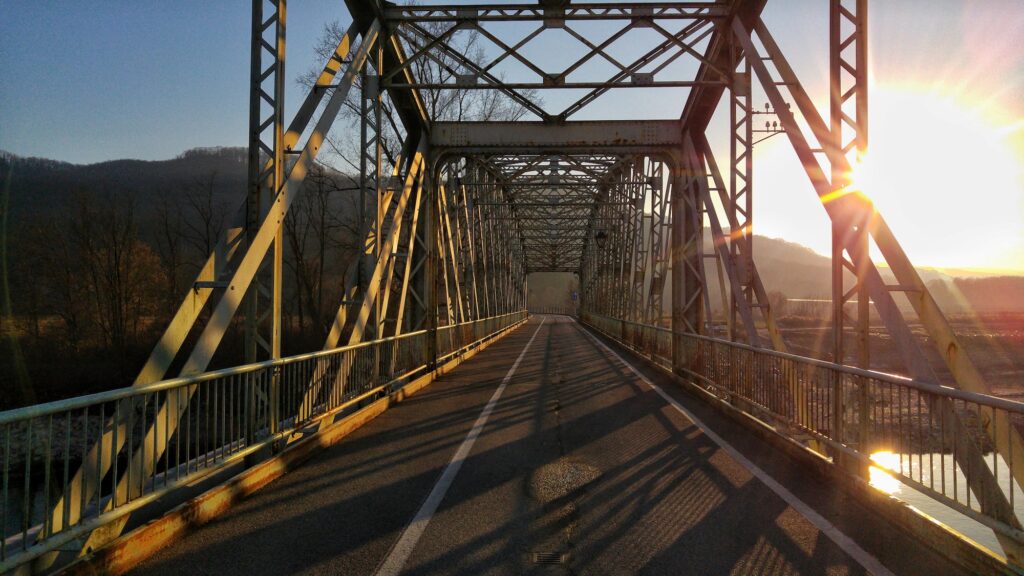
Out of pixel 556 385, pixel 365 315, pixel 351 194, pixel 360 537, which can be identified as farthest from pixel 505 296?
pixel 360 537

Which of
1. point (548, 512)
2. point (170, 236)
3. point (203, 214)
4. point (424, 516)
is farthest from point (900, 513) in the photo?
point (170, 236)

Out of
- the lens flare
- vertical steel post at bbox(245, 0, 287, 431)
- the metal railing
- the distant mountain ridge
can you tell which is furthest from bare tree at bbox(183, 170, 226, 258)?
the lens flare

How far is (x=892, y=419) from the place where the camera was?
6582mm

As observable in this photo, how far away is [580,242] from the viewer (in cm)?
6569

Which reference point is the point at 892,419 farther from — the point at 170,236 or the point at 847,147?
the point at 170,236

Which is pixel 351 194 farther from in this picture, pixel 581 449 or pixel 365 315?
pixel 581 449

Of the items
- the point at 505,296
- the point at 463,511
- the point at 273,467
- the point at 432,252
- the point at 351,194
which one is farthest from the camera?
the point at 505,296

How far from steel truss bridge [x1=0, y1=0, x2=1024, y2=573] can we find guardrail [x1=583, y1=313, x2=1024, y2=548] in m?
0.03

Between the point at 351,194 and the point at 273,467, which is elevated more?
the point at 351,194

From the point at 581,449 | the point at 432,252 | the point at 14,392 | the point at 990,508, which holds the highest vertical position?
the point at 432,252

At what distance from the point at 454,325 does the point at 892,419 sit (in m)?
15.4

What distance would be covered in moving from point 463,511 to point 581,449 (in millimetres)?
3045

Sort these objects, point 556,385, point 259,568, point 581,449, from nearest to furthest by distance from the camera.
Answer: point 259,568 → point 581,449 → point 556,385

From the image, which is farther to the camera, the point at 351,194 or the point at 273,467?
the point at 351,194
